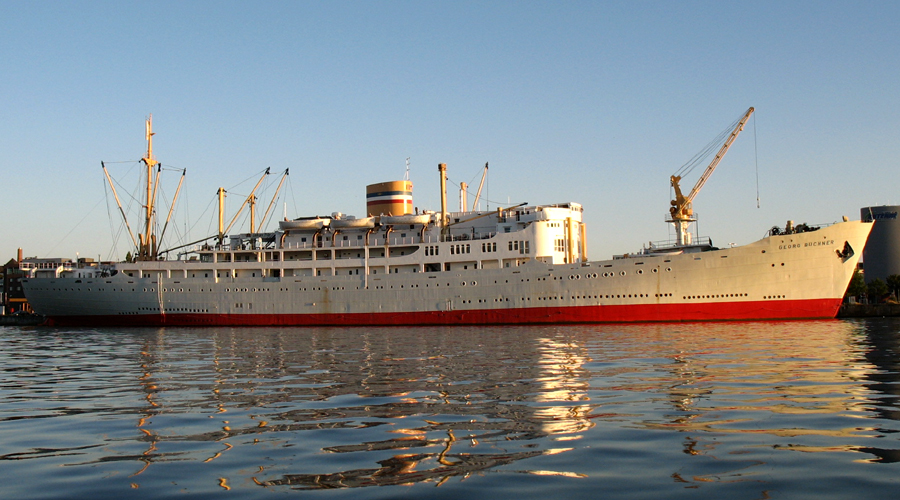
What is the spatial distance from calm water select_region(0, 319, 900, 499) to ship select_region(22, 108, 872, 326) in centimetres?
2110

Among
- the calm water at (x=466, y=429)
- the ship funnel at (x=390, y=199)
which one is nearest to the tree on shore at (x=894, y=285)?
the ship funnel at (x=390, y=199)

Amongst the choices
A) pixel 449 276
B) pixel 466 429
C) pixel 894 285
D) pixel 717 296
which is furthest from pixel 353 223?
pixel 894 285

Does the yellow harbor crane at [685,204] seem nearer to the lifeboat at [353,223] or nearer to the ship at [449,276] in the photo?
the ship at [449,276]

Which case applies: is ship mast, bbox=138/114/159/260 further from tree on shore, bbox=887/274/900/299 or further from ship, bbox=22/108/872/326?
tree on shore, bbox=887/274/900/299

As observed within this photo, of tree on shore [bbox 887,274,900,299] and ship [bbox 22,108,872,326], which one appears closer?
ship [bbox 22,108,872,326]

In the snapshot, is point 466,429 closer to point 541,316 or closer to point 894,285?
point 541,316

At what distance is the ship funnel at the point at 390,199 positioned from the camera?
52.6 metres

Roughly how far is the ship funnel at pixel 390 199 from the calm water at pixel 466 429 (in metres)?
34.4

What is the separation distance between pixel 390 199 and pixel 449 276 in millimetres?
10901

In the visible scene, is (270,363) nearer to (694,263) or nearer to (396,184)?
(694,263)

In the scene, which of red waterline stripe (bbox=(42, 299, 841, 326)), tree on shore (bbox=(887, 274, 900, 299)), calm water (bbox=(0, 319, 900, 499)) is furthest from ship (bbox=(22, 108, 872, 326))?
tree on shore (bbox=(887, 274, 900, 299))

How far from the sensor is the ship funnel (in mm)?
52594

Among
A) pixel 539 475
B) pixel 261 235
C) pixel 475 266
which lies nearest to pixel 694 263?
pixel 475 266

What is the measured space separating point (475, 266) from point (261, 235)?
17.2 m
